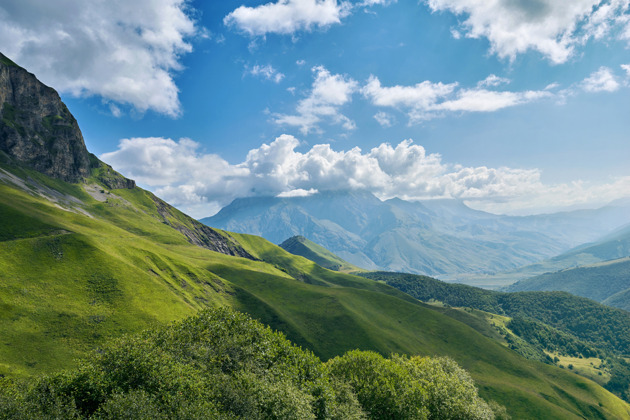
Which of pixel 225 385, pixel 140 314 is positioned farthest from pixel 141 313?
pixel 225 385

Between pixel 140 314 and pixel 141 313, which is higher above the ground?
pixel 141 313

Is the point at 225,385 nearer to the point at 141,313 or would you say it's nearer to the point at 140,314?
the point at 140,314

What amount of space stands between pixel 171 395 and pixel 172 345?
15.0m

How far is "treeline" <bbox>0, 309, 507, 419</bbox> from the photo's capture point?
37.4 meters

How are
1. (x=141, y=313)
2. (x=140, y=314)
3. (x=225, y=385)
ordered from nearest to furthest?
(x=225, y=385) → (x=140, y=314) → (x=141, y=313)

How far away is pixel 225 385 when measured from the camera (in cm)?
4409

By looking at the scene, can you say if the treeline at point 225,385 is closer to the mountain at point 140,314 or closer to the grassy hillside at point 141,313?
the mountain at point 140,314

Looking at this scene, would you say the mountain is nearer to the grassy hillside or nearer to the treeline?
the grassy hillside

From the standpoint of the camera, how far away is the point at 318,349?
493 feet

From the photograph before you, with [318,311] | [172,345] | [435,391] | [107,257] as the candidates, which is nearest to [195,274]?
[107,257]

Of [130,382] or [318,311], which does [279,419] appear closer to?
[130,382]

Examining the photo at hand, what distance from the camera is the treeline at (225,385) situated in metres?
37.4

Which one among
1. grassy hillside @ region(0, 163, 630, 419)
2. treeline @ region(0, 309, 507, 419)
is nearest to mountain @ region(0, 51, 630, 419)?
grassy hillside @ region(0, 163, 630, 419)

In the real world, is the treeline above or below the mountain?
above
